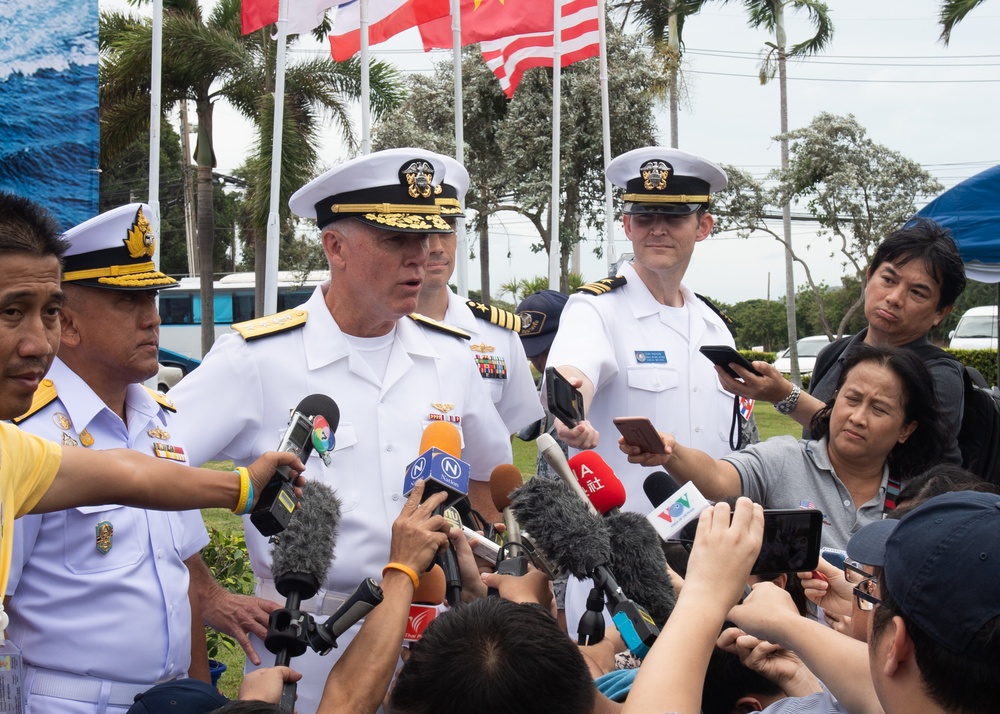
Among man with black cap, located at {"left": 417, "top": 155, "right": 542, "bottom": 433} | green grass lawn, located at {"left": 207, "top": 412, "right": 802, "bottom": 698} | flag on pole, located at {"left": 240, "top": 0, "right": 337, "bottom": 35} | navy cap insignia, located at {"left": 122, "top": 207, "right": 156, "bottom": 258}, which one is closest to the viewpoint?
navy cap insignia, located at {"left": 122, "top": 207, "right": 156, "bottom": 258}

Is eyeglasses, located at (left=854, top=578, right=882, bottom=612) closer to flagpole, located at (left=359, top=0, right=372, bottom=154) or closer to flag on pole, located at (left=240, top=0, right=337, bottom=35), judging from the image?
flagpole, located at (left=359, top=0, right=372, bottom=154)

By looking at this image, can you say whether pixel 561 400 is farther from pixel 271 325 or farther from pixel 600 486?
pixel 271 325

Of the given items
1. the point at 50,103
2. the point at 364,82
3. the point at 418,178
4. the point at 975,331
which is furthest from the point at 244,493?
the point at 975,331

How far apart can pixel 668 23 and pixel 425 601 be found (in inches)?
874

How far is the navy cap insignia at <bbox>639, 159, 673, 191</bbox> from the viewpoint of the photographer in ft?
13.0

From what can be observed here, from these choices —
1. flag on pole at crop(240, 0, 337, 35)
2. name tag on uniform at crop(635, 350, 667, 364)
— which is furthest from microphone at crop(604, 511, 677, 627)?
flag on pole at crop(240, 0, 337, 35)

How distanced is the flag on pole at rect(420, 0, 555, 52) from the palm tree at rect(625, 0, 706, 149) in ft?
40.1

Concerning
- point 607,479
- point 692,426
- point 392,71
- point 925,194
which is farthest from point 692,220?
point 925,194

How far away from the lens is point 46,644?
2.37m

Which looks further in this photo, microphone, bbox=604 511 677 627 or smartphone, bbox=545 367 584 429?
smartphone, bbox=545 367 584 429

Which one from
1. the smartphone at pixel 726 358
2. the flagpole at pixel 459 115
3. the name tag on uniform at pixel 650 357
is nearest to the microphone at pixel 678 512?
the smartphone at pixel 726 358

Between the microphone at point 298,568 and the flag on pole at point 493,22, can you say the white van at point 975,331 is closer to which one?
the flag on pole at point 493,22

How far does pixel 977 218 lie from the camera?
21.2 ft

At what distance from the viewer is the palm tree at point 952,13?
15.9 meters
